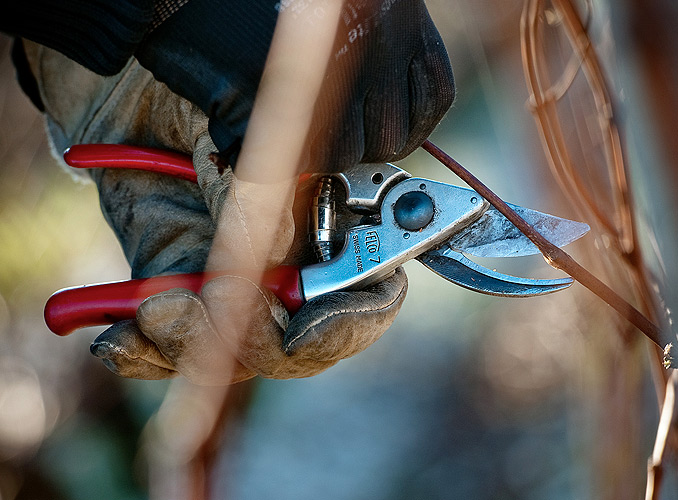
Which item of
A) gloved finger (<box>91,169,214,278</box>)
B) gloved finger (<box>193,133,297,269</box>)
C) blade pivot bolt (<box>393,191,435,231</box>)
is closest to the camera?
gloved finger (<box>193,133,297,269</box>)

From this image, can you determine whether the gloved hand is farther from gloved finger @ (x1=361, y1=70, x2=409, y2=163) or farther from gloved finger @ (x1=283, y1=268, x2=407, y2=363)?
gloved finger @ (x1=283, y1=268, x2=407, y2=363)

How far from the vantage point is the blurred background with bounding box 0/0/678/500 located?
3.77 meters

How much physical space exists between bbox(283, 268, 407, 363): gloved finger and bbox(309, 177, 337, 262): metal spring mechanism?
125 mm

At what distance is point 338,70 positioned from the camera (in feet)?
3.47

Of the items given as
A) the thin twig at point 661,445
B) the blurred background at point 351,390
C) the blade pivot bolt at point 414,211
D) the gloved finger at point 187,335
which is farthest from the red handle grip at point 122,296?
the blurred background at point 351,390

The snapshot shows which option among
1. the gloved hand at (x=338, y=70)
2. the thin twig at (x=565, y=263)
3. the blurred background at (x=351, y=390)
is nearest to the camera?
the gloved hand at (x=338, y=70)

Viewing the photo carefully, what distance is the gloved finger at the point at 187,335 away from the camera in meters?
1.16

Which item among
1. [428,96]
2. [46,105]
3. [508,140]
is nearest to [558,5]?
[428,96]

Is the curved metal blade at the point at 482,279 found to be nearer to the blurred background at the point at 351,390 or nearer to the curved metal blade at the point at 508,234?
the curved metal blade at the point at 508,234

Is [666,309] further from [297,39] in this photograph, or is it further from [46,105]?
[46,105]

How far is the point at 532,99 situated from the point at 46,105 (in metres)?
1.46

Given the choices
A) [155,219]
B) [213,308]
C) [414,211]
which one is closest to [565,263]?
[414,211]

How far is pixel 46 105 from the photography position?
201cm

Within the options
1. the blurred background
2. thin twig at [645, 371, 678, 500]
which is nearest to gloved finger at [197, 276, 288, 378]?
thin twig at [645, 371, 678, 500]
